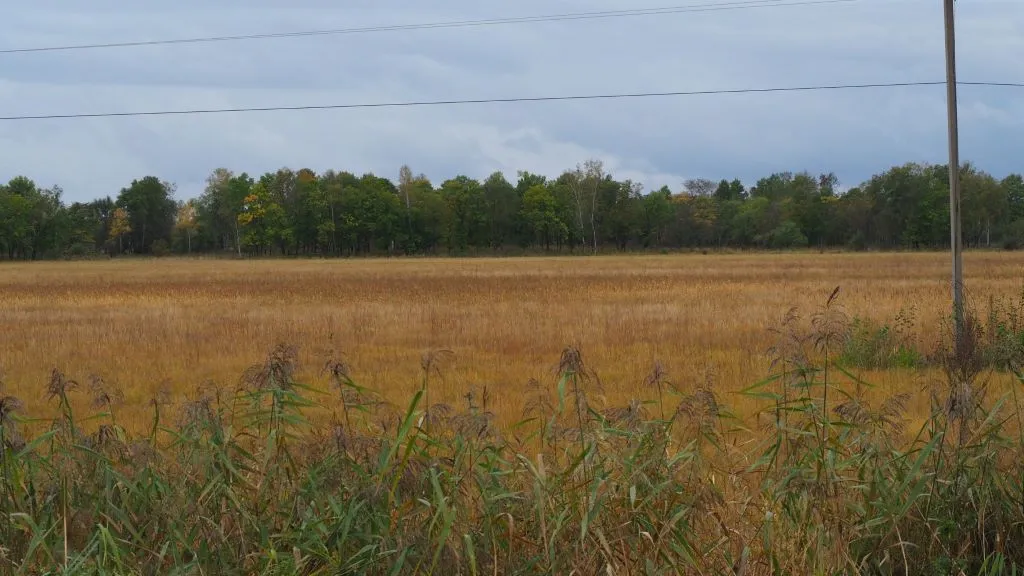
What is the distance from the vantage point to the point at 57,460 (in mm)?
6398

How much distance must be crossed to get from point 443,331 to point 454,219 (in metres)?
117

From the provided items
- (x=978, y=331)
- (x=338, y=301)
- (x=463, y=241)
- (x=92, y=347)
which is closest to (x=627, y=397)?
(x=978, y=331)

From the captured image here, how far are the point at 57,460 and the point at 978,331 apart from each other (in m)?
12.1

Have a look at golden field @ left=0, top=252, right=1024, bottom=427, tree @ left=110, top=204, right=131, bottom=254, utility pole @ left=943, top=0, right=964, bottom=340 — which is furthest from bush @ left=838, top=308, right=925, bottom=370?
tree @ left=110, top=204, right=131, bottom=254

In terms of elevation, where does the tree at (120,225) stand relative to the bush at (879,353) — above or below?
above

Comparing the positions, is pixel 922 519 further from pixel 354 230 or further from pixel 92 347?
pixel 354 230

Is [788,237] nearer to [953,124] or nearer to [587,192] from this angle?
[587,192]

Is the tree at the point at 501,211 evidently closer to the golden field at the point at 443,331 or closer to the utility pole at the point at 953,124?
the golden field at the point at 443,331

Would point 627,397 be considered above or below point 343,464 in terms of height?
below

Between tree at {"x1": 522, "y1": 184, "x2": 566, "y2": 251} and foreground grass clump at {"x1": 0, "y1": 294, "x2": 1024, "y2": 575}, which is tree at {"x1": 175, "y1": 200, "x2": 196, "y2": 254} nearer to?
tree at {"x1": 522, "y1": 184, "x2": 566, "y2": 251}

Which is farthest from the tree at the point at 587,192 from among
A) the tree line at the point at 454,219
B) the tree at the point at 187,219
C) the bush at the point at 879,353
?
the bush at the point at 879,353

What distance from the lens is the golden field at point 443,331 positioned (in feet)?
47.6

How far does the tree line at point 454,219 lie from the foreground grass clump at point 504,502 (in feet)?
417

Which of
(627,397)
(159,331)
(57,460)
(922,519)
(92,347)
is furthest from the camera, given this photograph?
(159,331)
